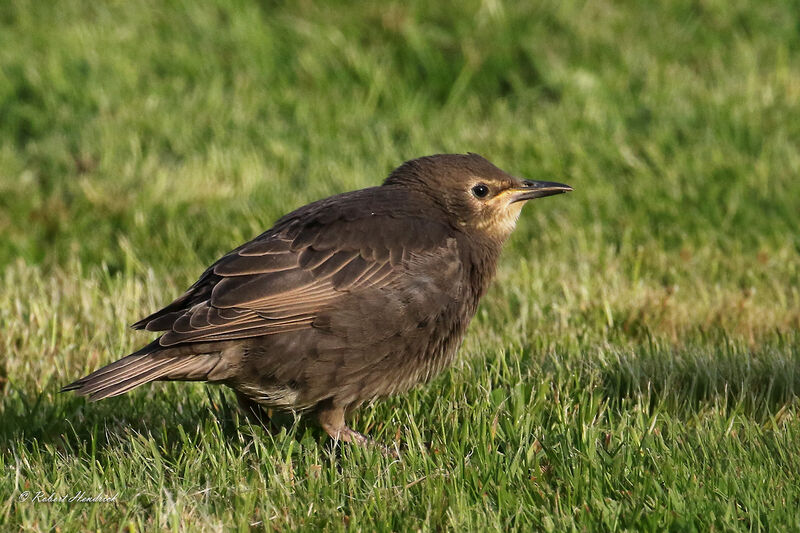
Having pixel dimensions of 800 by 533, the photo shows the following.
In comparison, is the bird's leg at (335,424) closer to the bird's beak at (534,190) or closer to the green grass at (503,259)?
the green grass at (503,259)

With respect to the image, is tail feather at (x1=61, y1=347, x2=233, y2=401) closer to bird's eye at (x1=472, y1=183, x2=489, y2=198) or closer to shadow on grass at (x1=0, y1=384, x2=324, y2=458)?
shadow on grass at (x1=0, y1=384, x2=324, y2=458)

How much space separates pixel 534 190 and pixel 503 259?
5.92 ft

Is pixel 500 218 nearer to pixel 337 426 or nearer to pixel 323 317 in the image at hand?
pixel 323 317

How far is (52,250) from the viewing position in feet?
24.3

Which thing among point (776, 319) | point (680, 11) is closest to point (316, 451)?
point (776, 319)

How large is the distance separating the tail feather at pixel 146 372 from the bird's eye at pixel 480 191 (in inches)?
60.2

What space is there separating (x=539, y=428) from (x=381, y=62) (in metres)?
5.68

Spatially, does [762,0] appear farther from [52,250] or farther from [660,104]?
[52,250]

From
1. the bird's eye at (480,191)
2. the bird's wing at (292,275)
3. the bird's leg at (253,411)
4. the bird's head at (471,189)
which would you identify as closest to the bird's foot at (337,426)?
the bird's leg at (253,411)

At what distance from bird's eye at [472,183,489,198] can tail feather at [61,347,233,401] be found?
1529 mm

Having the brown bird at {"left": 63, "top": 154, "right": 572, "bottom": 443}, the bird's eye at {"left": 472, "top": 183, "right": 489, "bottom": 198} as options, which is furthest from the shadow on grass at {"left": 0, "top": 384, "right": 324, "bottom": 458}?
the bird's eye at {"left": 472, "top": 183, "right": 489, "bottom": 198}

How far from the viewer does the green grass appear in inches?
157

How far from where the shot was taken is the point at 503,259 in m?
7.32

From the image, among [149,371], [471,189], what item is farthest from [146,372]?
[471,189]
